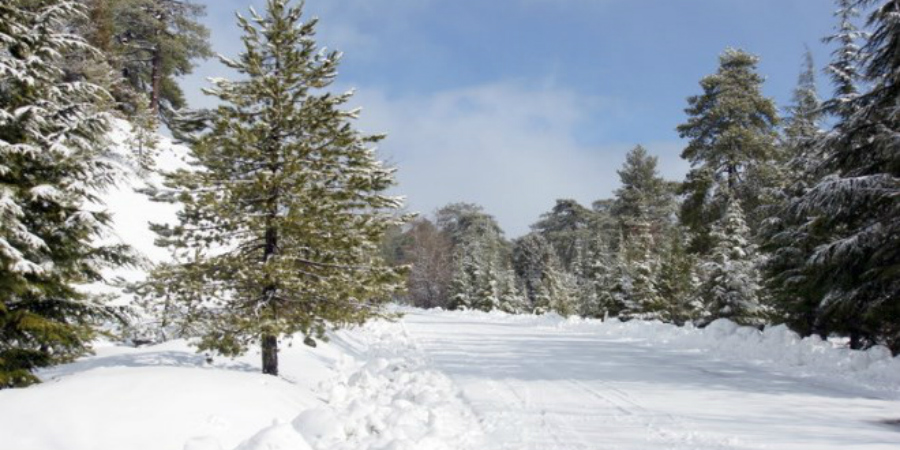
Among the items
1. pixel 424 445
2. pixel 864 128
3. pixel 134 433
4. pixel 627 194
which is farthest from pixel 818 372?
pixel 627 194

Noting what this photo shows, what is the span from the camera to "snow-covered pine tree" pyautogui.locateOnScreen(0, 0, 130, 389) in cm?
782

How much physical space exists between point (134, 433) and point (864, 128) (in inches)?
540

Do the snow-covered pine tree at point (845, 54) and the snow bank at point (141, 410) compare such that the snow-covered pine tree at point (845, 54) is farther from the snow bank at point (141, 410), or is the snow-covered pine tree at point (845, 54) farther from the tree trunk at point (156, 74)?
the tree trunk at point (156, 74)

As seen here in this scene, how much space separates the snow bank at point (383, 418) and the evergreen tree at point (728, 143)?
19.6 meters

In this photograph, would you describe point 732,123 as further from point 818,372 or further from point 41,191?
point 41,191

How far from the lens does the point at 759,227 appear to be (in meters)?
18.6

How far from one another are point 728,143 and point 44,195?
2645 centimetres

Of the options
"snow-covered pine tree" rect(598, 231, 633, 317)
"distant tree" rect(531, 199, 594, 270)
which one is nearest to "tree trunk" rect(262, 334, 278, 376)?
"snow-covered pine tree" rect(598, 231, 633, 317)

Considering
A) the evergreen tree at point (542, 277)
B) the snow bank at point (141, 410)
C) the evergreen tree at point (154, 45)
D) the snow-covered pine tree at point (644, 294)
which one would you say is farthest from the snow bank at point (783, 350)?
the evergreen tree at point (154, 45)

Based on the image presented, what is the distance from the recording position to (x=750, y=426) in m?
7.35

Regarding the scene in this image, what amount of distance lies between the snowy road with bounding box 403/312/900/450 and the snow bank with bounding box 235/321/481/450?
1.40 ft

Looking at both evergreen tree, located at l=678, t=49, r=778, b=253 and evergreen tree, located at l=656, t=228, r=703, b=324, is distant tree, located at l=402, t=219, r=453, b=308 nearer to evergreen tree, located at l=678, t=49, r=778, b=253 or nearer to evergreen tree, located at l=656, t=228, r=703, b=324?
evergreen tree, located at l=656, t=228, r=703, b=324

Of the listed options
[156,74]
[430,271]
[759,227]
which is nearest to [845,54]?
[759,227]

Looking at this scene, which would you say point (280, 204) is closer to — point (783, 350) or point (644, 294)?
point (783, 350)
